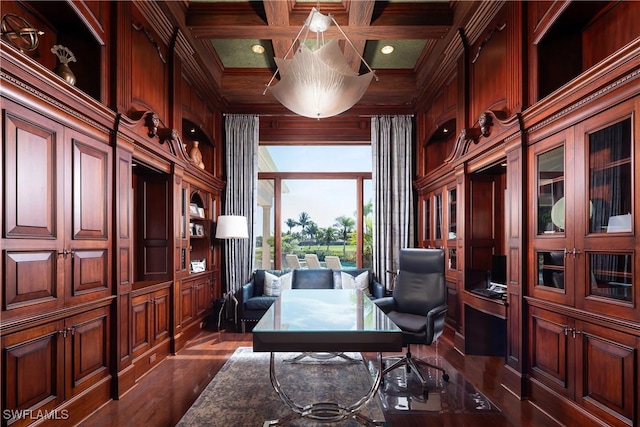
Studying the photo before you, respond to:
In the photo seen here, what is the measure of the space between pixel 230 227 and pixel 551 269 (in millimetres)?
3935

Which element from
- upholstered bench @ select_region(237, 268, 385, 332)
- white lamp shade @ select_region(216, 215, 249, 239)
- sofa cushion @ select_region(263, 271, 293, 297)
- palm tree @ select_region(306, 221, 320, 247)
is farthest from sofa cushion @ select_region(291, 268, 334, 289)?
white lamp shade @ select_region(216, 215, 249, 239)

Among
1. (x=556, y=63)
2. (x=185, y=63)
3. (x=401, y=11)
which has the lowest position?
(x=556, y=63)

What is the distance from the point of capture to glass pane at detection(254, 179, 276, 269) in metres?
6.34

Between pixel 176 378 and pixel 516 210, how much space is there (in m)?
3.39

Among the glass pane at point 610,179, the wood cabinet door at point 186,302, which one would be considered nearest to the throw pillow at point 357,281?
the wood cabinet door at point 186,302

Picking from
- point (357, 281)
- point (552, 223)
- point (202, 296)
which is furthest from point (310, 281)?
point (552, 223)

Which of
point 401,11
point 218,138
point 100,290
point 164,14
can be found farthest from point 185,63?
point 100,290

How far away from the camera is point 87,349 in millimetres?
2686

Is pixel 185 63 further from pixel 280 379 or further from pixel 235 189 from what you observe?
pixel 280 379

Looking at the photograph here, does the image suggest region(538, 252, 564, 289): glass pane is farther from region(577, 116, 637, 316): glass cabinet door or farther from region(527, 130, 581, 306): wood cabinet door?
region(577, 116, 637, 316): glass cabinet door

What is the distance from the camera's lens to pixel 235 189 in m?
5.95

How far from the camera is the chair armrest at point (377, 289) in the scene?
5.32 metres

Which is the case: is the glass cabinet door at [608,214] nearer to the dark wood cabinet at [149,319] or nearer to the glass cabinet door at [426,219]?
the glass cabinet door at [426,219]

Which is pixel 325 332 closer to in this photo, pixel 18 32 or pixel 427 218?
pixel 18 32
